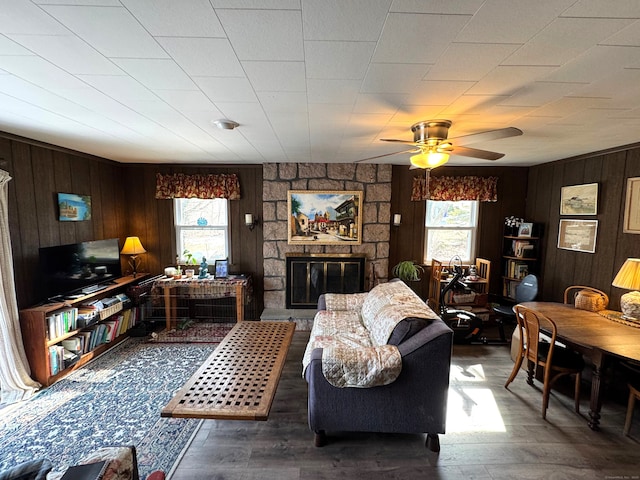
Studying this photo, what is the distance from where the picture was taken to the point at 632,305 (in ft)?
8.77

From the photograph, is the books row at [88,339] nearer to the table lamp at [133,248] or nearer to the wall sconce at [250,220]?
the table lamp at [133,248]

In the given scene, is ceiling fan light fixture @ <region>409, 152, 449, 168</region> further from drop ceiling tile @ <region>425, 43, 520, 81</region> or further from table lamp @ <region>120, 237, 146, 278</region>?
table lamp @ <region>120, 237, 146, 278</region>

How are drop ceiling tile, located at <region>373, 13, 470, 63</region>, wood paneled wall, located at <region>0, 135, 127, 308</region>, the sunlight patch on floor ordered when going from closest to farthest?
drop ceiling tile, located at <region>373, 13, 470, 63</region> < the sunlight patch on floor < wood paneled wall, located at <region>0, 135, 127, 308</region>

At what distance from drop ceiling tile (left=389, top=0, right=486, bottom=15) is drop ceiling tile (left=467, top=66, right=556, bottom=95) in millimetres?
542

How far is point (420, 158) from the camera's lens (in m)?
2.26

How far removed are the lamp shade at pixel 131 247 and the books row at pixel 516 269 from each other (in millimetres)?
5543

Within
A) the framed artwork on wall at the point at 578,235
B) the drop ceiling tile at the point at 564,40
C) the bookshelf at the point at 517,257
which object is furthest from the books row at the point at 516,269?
the drop ceiling tile at the point at 564,40

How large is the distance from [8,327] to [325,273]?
A: 3.44 metres

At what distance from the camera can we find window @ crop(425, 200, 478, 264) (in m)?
4.64

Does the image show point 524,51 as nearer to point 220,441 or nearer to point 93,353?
point 220,441

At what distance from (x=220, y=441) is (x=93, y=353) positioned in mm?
2253

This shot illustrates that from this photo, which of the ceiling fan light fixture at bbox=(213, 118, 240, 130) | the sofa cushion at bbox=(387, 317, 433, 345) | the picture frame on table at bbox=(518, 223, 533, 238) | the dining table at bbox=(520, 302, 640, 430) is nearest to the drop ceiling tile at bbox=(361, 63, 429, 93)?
the ceiling fan light fixture at bbox=(213, 118, 240, 130)

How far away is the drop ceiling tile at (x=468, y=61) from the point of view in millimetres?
1287

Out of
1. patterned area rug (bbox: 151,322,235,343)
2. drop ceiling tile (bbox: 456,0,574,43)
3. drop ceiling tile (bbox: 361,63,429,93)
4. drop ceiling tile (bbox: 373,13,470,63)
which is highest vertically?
drop ceiling tile (bbox: 361,63,429,93)
